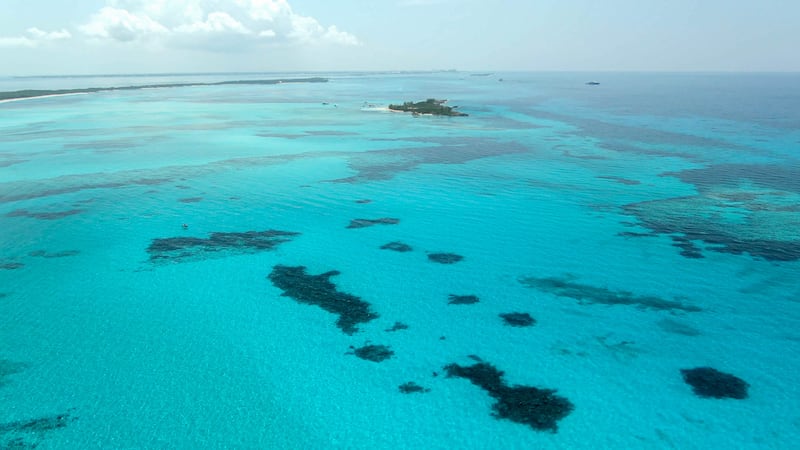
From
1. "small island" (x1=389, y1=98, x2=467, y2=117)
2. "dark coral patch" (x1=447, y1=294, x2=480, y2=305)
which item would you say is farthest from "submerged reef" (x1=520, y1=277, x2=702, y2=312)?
"small island" (x1=389, y1=98, x2=467, y2=117)

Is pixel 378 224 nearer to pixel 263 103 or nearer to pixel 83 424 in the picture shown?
pixel 83 424

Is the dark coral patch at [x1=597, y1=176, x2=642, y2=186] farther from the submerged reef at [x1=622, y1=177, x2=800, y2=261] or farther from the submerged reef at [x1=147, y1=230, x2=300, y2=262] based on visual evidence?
the submerged reef at [x1=147, y1=230, x2=300, y2=262]

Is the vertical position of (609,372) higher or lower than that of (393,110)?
lower

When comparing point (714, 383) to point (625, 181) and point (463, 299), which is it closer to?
point (463, 299)

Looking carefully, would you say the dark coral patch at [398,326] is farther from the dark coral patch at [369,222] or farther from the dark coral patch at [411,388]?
the dark coral patch at [369,222]

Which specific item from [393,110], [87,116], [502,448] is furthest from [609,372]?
[87,116]

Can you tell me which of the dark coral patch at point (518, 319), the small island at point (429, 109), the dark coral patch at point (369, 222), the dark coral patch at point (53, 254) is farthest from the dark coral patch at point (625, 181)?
the small island at point (429, 109)
